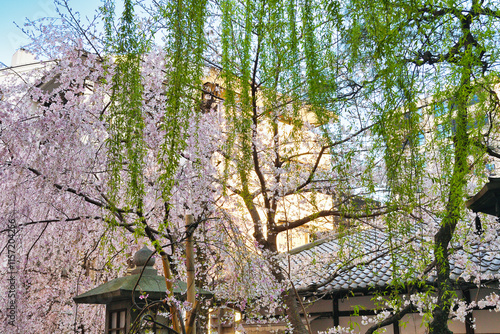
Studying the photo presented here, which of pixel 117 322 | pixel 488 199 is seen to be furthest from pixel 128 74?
pixel 117 322

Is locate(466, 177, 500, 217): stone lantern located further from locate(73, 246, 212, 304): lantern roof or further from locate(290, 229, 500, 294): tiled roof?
locate(290, 229, 500, 294): tiled roof

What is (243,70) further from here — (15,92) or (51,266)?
(51,266)

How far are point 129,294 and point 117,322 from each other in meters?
0.48

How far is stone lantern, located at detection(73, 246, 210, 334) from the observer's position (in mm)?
4148

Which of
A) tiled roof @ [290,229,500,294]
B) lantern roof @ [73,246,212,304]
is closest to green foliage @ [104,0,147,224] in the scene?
lantern roof @ [73,246,212,304]

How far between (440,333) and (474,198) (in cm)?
175

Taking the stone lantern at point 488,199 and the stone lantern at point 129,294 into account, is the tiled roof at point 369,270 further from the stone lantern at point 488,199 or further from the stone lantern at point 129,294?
the stone lantern at point 488,199

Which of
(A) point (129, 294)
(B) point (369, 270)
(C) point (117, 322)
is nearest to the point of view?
(A) point (129, 294)

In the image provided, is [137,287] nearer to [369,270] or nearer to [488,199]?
[488,199]

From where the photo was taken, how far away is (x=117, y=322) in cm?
441

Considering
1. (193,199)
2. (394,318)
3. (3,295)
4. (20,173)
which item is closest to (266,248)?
(193,199)

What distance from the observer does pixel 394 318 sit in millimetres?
5051

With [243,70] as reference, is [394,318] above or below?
below

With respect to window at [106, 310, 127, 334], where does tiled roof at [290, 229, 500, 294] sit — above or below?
above
